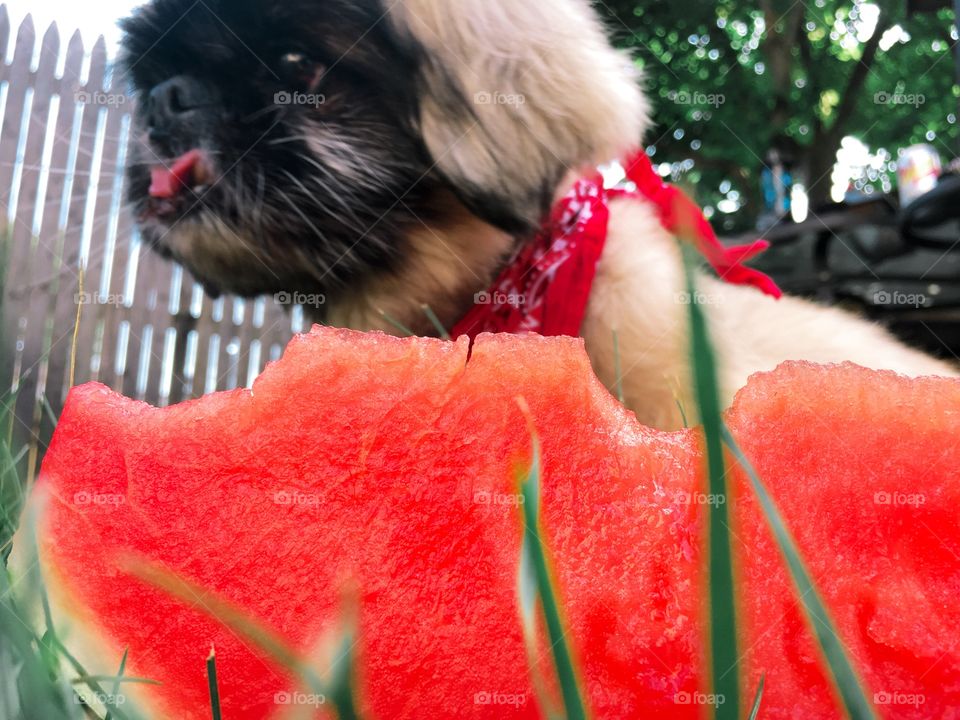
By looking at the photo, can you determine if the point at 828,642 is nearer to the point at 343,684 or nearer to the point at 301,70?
the point at 343,684

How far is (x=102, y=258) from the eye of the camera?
5.49ft

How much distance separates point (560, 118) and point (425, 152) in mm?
192

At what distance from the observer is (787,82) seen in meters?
5.84

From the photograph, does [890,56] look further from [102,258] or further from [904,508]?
[904,508]

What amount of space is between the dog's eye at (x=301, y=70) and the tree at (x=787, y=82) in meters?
5.07

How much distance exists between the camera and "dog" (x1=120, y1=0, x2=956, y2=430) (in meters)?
0.93
